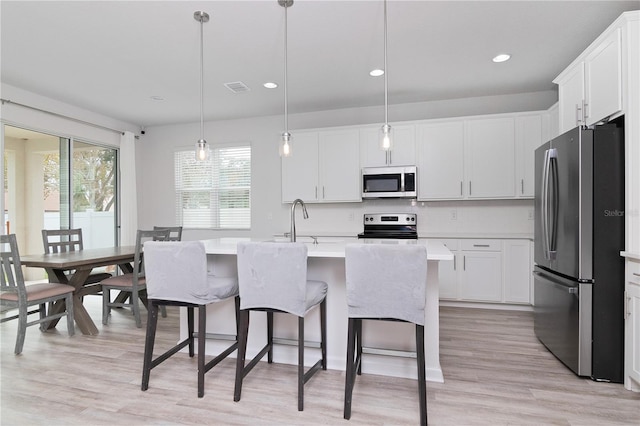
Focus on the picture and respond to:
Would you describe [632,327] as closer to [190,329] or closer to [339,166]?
[190,329]

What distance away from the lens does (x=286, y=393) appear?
216cm

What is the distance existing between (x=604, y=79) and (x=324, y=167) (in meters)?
3.06

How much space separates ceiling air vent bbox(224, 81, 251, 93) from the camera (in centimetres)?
392

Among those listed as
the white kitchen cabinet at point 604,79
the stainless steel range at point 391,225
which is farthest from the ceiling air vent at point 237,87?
the white kitchen cabinet at point 604,79

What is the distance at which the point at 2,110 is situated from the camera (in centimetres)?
393

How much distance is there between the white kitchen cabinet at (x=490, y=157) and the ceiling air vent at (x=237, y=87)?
2.74 metres

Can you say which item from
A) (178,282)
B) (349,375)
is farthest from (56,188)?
(349,375)

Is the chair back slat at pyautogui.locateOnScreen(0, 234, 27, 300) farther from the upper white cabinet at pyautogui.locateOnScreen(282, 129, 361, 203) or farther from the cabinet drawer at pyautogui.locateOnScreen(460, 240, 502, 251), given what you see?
the cabinet drawer at pyautogui.locateOnScreen(460, 240, 502, 251)

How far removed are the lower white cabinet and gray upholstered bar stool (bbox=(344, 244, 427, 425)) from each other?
2410mm

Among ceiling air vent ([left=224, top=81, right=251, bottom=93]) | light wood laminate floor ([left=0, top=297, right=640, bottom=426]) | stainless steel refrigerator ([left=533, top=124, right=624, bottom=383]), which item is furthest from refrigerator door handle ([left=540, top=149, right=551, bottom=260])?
ceiling air vent ([left=224, top=81, right=251, bottom=93])

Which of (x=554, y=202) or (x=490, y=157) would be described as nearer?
(x=554, y=202)

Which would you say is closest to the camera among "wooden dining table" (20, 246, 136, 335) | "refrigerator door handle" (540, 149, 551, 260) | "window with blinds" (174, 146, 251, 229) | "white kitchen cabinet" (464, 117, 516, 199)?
"refrigerator door handle" (540, 149, 551, 260)

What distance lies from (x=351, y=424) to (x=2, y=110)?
4.90 meters

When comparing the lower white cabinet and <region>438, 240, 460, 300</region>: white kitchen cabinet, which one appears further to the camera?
<region>438, 240, 460, 300</region>: white kitchen cabinet
